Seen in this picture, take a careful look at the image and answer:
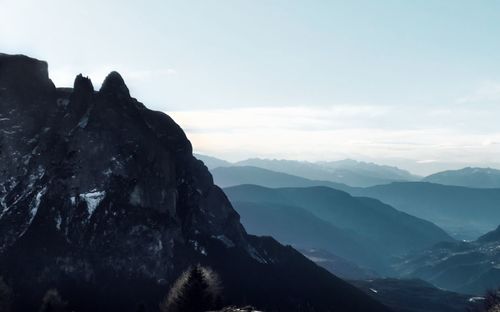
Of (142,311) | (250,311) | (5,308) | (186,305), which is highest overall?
(250,311)

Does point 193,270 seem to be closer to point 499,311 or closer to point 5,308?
point 499,311

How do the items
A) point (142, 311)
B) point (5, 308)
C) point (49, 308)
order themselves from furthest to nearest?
point (5, 308)
point (49, 308)
point (142, 311)

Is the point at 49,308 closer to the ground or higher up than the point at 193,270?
closer to the ground

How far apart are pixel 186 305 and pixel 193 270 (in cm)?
795

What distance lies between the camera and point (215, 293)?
393 ft

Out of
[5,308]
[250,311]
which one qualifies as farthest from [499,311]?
[5,308]

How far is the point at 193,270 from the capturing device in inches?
4680

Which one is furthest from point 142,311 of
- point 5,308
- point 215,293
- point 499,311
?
point 499,311

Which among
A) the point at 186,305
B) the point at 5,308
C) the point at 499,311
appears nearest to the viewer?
the point at 499,311

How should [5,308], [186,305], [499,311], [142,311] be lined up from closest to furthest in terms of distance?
1. [499,311]
2. [186,305]
3. [142,311]
4. [5,308]

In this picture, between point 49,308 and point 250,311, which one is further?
point 49,308

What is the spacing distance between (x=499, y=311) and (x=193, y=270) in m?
68.8

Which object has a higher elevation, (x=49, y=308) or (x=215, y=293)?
(x=215, y=293)

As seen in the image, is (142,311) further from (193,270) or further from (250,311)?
(250,311)
